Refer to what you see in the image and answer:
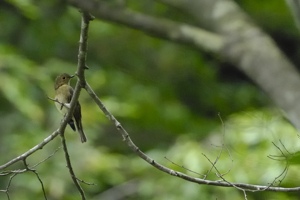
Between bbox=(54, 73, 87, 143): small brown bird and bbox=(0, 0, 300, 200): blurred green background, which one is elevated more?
bbox=(54, 73, 87, 143): small brown bird

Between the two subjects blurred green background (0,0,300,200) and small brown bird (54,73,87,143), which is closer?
small brown bird (54,73,87,143)

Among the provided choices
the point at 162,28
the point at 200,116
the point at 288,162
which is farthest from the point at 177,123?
the point at 288,162

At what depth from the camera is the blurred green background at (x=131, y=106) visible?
5426 mm

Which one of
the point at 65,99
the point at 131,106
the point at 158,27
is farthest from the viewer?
the point at 131,106

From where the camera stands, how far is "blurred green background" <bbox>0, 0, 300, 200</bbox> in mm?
5426

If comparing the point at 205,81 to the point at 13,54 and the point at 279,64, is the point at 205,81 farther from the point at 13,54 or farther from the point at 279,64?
the point at 279,64

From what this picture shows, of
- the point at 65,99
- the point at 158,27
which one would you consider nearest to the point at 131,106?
the point at 158,27

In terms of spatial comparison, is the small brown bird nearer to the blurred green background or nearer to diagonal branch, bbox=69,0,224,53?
the blurred green background

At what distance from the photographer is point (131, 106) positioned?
6602mm

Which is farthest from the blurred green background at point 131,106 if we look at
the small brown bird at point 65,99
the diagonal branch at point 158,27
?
the small brown bird at point 65,99

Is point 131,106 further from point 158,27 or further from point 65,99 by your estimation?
point 65,99

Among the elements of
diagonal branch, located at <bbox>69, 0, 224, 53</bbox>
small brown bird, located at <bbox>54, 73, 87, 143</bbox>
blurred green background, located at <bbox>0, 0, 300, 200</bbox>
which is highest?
small brown bird, located at <bbox>54, 73, 87, 143</bbox>

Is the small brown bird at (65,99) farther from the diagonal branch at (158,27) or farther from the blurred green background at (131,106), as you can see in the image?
the diagonal branch at (158,27)

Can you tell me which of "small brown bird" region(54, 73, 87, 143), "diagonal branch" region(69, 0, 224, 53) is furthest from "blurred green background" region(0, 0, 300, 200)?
"small brown bird" region(54, 73, 87, 143)
